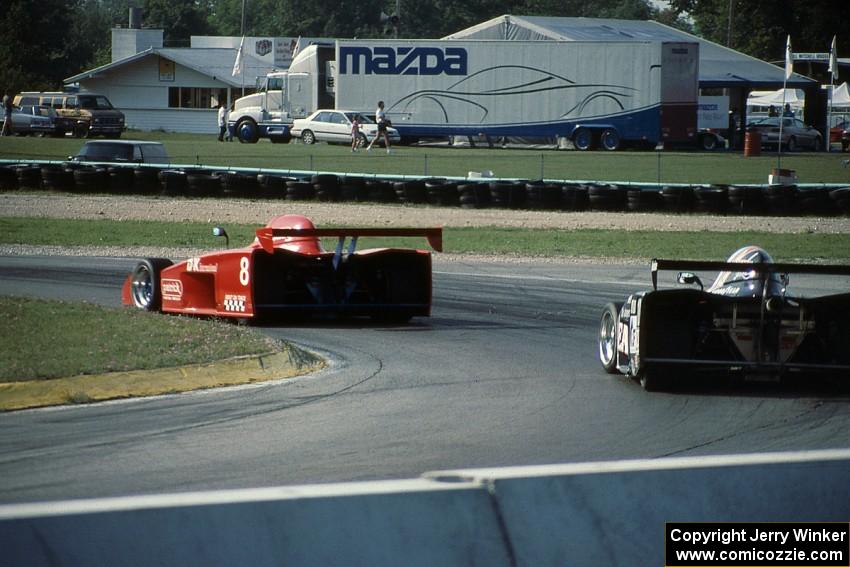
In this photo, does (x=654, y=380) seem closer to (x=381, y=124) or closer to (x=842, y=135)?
(x=381, y=124)

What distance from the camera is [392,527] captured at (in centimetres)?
365

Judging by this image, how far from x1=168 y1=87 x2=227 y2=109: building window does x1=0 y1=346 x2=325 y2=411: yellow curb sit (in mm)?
66748

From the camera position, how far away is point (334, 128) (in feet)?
170

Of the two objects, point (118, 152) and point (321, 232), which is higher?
point (118, 152)

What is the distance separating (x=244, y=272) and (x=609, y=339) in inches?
143

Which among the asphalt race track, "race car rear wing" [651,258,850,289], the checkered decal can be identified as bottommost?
the asphalt race track

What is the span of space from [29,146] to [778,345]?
139 feet

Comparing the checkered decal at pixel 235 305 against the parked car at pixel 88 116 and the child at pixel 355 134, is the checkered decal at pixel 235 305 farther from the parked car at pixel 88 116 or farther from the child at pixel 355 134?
the parked car at pixel 88 116

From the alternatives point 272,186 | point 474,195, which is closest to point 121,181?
point 272,186

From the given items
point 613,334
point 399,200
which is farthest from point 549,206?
point 613,334

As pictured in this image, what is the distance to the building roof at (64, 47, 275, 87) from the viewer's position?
73.0m

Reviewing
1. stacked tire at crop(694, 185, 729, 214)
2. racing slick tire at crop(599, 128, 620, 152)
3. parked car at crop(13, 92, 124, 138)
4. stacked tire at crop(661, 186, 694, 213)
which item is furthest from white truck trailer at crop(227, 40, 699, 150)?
stacked tire at crop(694, 185, 729, 214)

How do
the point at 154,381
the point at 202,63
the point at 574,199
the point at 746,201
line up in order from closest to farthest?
the point at 154,381, the point at 746,201, the point at 574,199, the point at 202,63

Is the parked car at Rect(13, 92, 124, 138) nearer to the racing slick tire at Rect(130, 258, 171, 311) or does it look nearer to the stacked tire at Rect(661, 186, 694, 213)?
the stacked tire at Rect(661, 186, 694, 213)
